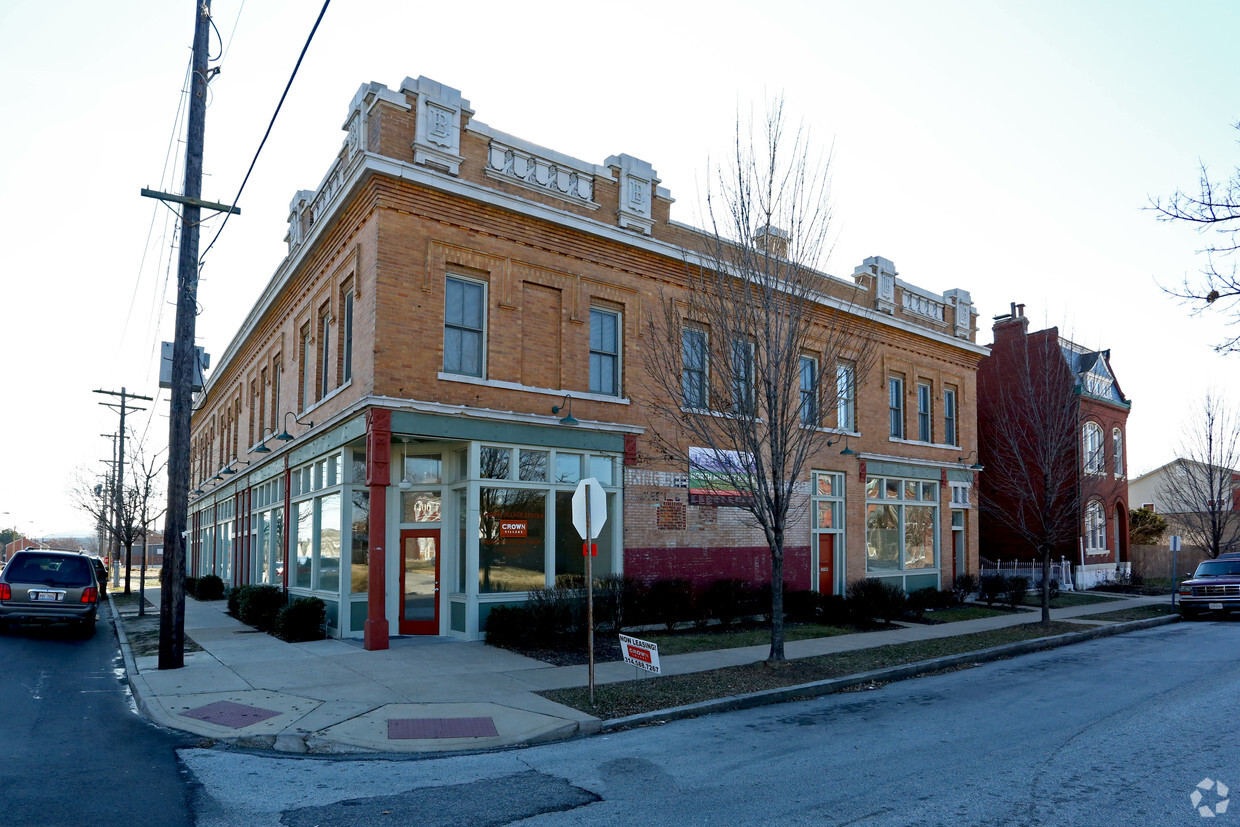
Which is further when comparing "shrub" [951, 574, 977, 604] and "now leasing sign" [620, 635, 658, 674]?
"shrub" [951, 574, 977, 604]

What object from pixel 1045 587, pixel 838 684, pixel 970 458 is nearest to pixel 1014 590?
pixel 970 458

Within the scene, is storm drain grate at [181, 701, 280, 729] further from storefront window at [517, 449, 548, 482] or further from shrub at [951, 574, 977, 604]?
shrub at [951, 574, 977, 604]

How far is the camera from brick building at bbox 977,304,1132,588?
104 feet

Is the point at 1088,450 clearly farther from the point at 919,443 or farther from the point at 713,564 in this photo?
the point at 713,564

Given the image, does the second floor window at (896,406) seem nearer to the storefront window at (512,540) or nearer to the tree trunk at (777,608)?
the storefront window at (512,540)

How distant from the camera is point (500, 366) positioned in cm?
1589

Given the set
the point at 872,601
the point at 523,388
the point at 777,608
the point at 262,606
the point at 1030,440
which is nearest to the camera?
the point at 777,608

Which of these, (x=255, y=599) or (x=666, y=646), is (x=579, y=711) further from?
(x=255, y=599)

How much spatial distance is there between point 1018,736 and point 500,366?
34.4 ft

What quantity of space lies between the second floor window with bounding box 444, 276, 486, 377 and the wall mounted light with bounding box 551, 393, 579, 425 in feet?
5.45

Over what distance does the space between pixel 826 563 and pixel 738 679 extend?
1121 centimetres

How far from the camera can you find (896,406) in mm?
24828

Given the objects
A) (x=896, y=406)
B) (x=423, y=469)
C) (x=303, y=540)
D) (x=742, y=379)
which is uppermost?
(x=896, y=406)

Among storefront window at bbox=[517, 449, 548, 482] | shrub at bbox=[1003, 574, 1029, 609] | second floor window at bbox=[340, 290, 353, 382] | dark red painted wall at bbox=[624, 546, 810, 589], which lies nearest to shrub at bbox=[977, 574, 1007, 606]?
shrub at bbox=[1003, 574, 1029, 609]
